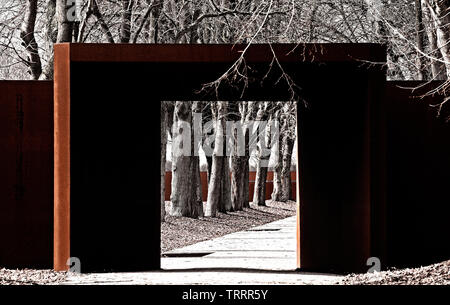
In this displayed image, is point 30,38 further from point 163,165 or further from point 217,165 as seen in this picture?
point 217,165

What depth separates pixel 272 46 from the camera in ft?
42.4

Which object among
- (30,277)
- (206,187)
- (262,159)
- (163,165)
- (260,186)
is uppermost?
(262,159)

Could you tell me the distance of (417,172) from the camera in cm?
1368

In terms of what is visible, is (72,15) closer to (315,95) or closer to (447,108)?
(315,95)

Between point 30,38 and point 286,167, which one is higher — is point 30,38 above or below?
above

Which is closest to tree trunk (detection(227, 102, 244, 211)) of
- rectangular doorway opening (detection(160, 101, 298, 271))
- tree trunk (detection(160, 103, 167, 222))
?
rectangular doorway opening (detection(160, 101, 298, 271))

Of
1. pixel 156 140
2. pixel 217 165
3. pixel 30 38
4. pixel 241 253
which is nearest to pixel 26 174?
pixel 156 140

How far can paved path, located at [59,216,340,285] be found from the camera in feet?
40.0

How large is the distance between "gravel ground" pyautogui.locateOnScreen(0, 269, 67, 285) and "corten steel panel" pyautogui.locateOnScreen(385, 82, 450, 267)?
188 inches

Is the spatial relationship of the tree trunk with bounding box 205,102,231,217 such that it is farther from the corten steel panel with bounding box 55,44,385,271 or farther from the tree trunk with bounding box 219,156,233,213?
the corten steel panel with bounding box 55,44,385,271

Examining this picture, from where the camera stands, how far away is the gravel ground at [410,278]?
1103cm

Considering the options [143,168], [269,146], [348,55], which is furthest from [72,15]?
[269,146]

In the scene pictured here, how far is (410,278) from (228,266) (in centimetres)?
399

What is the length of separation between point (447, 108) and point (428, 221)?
66.5 inches
